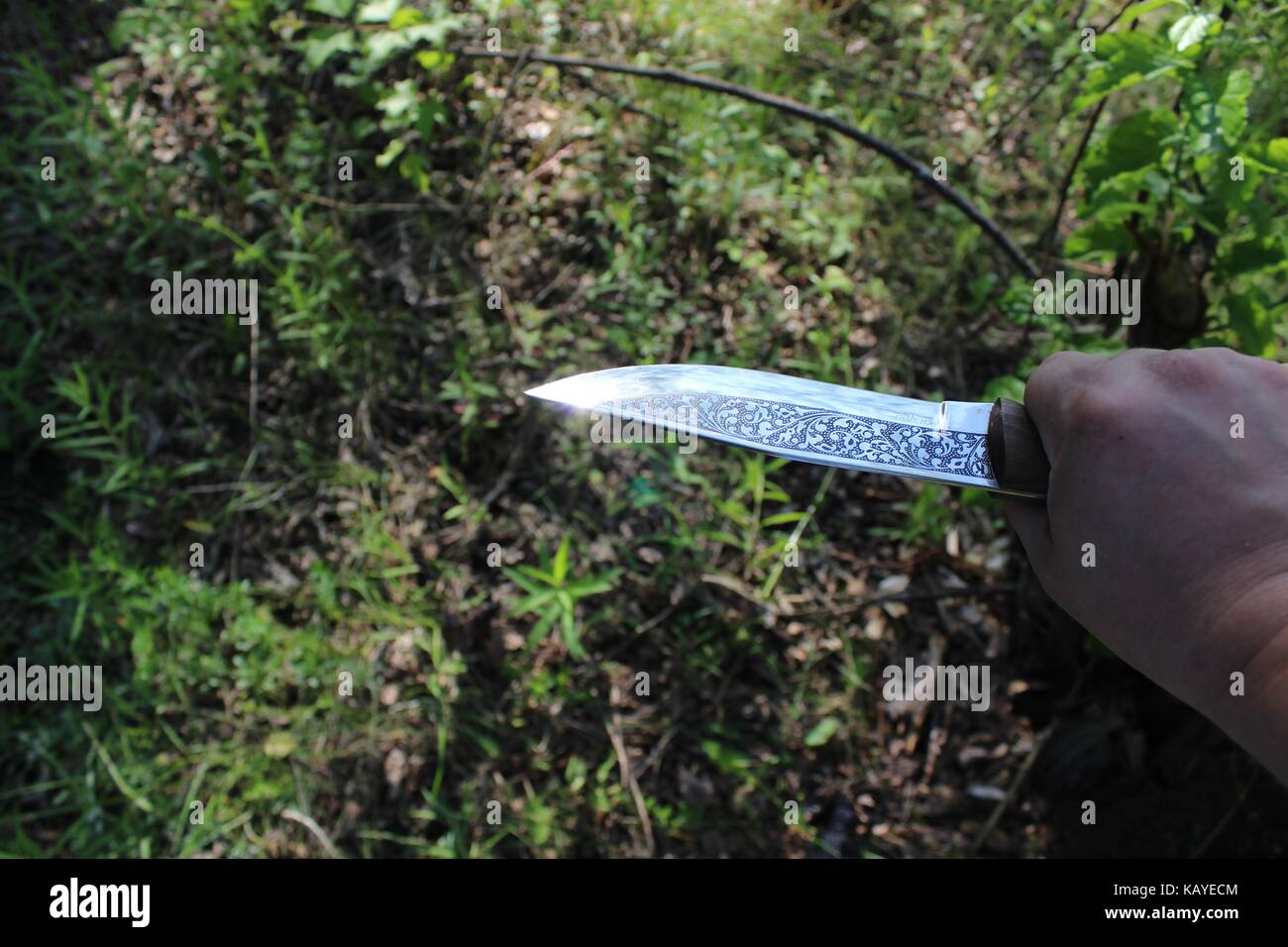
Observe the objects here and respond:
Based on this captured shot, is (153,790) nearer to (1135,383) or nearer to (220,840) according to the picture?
(220,840)

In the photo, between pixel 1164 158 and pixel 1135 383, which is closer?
pixel 1135 383

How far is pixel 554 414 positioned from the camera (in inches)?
114

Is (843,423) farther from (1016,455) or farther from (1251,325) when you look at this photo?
(1251,325)

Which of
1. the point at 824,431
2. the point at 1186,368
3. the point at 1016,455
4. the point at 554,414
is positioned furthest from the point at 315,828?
the point at 1186,368

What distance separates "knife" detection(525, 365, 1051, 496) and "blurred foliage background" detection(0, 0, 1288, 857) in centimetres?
60

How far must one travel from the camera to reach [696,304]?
307cm

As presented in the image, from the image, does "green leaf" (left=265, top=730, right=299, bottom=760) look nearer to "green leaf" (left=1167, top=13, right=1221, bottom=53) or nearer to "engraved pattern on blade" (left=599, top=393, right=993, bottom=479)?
"engraved pattern on blade" (left=599, top=393, right=993, bottom=479)

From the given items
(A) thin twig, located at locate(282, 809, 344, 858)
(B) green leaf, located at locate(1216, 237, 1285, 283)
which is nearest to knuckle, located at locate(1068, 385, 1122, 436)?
(B) green leaf, located at locate(1216, 237, 1285, 283)

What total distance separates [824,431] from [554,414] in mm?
1383

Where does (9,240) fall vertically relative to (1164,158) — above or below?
above

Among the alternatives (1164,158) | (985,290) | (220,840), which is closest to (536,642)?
(220,840)

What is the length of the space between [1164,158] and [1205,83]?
0.71ft

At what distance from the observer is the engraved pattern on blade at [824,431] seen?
1.67 meters
